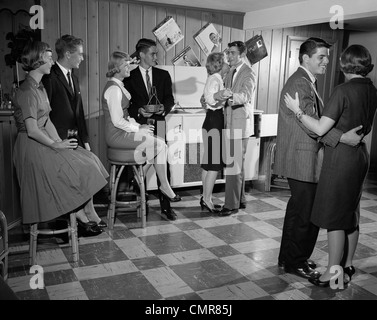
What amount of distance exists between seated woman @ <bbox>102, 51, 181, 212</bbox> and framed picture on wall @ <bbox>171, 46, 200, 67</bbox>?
1.71 metres

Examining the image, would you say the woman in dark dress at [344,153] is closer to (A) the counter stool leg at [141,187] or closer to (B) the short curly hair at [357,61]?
(B) the short curly hair at [357,61]

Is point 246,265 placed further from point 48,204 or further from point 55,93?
point 55,93

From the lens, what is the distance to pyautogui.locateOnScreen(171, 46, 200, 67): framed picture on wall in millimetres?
5488

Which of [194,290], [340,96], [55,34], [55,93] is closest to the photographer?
[340,96]

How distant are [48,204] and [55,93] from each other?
1.04 metres

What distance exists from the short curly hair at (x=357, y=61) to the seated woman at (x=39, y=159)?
6.66ft

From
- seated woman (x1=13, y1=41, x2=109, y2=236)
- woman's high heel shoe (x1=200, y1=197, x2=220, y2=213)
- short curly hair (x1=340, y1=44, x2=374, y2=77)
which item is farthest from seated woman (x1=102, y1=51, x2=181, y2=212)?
short curly hair (x1=340, y1=44, x2=374, y2=77)

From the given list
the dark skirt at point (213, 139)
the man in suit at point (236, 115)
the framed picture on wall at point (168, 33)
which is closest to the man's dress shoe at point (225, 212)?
the man in suit at point (236, 115)

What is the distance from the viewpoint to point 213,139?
4512mm

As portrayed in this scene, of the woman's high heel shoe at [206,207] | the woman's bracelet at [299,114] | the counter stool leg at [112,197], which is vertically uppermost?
the woman's bracelet at [299,114]

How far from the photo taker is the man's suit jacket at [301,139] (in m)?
2.87

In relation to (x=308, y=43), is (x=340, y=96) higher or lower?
lower
